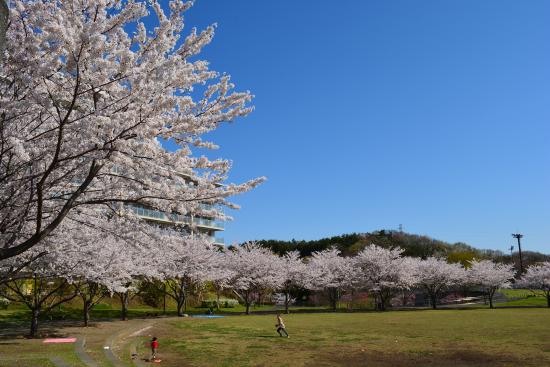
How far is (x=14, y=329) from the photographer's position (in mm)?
22969

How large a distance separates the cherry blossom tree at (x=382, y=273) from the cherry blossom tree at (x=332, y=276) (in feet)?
4.31

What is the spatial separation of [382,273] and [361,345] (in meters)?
29.5

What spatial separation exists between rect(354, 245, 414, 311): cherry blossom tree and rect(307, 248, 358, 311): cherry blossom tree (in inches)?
51.7

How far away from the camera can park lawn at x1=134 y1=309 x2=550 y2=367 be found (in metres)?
15.2

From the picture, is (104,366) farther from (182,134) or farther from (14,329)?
(14,329)

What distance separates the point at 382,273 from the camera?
47.2 meters

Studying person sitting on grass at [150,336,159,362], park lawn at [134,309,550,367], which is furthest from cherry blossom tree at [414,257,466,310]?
person sitting on grass at [150,336,159,362]

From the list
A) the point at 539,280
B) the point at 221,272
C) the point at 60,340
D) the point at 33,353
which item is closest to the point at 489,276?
the point at 539,280

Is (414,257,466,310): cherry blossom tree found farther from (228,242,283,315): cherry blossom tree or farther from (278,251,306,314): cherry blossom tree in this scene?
(228,242,283,315): cherry blossom tree

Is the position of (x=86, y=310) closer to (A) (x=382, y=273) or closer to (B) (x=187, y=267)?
(B) (x=187, y=267)

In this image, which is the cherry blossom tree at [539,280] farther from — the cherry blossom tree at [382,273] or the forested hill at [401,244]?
the forested hill at [401,244]

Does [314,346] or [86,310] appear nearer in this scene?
[314,346]

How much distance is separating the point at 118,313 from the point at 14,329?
13.7m

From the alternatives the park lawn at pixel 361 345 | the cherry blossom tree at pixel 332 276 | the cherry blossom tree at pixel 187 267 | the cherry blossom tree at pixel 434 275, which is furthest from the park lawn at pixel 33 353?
the cherry blossom tree at pixel 434 275
